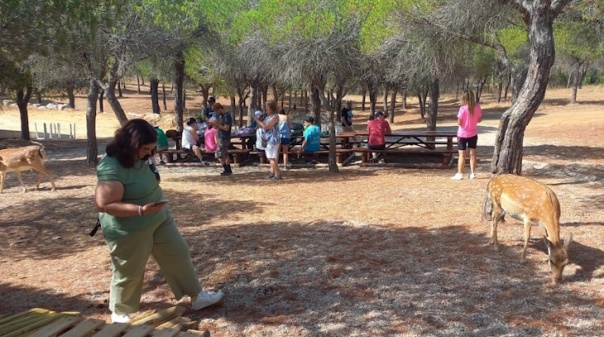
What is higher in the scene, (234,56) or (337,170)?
(234,56)

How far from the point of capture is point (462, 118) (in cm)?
926

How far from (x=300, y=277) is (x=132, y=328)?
1.98 m

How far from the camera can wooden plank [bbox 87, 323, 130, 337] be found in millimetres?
3223

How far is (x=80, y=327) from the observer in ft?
10.8

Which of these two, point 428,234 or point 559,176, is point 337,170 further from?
point 428,234

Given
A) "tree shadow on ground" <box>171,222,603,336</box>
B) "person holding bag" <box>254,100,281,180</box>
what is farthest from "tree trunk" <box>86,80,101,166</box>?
"tree shadow on ground" <box>171,222,603,336</box>

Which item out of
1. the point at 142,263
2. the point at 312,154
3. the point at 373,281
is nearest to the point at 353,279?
the point at 373,281

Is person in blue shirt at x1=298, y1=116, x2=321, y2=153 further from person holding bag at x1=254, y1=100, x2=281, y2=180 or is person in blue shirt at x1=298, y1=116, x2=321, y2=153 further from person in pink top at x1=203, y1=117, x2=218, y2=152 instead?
person in pink top at x1=203, y1=117, x2=218, y2=152

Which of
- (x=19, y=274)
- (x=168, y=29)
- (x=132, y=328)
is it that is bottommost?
(x=19, y=274)

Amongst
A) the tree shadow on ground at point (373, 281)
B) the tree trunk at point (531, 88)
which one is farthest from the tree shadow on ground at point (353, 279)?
the tree trunk at point (531, 88)

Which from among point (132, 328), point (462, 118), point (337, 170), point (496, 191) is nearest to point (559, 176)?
point (462, 118)

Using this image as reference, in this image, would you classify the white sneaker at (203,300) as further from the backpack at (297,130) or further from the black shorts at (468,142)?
the backpack at (297,130)

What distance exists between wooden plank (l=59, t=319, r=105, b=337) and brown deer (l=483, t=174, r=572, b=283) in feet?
12.9

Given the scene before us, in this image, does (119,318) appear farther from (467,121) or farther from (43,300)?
(467,121)
